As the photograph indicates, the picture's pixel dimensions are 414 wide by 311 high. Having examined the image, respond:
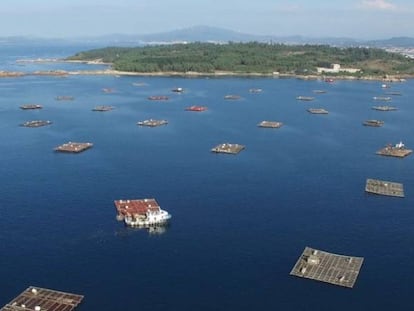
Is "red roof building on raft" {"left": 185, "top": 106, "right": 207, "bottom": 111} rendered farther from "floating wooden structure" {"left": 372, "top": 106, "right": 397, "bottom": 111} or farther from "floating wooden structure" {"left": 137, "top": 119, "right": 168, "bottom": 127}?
"floating wooden structure" {"left": 372, "top": 106, "right": 397, "bottom": 111}

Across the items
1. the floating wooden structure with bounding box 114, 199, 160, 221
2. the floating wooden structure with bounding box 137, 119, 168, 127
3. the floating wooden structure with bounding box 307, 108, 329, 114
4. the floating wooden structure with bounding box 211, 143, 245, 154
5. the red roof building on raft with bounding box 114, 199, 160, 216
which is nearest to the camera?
the floating wooden structure with bounding box 114, 199, 160, 221

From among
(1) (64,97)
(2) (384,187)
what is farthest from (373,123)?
(1) (64,97)

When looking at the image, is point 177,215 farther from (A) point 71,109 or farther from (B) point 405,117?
(B) point 405,117

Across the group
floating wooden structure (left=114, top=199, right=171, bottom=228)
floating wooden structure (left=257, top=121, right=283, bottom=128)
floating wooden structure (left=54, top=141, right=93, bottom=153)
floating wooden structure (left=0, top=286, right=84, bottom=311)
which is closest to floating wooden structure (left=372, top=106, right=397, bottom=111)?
floating wooden structure (left=257, top=121, right=283, bottom=128)

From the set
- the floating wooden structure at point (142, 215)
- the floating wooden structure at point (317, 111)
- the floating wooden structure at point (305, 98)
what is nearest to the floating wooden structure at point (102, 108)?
the floating wooden structure at point (317, 111)

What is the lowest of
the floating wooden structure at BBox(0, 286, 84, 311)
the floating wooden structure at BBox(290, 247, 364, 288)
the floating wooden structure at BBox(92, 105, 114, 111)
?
the floating wooden structure at BBox(290, 247, 364, 288)

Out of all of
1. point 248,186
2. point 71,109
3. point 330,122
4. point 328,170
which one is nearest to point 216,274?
point 248,186
